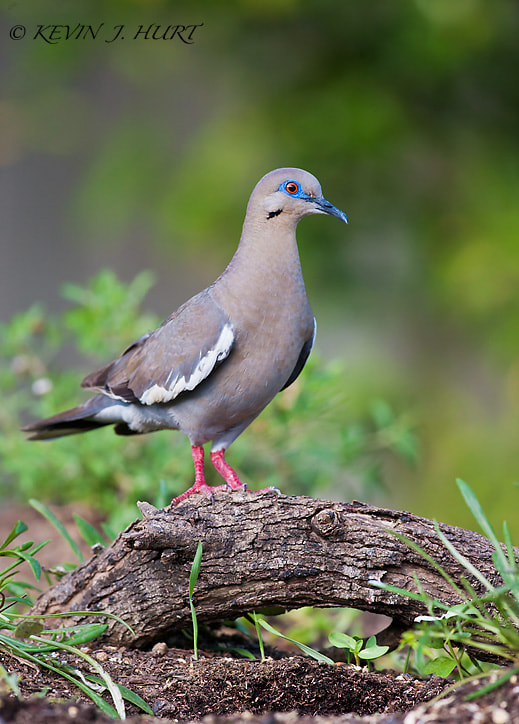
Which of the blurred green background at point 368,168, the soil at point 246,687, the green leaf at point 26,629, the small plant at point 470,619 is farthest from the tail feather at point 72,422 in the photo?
the blurred green background at point 368,168

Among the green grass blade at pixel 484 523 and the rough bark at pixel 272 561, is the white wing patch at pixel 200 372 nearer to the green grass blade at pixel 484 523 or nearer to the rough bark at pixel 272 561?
the rough bark at pixel 272 561

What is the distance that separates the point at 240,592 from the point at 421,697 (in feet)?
2.13

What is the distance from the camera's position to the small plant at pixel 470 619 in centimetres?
206

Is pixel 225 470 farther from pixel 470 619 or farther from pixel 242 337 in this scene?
pixel 470 619

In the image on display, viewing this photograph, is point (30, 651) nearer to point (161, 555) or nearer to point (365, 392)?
point (161, 555)

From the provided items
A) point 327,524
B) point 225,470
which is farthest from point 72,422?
point 327,524

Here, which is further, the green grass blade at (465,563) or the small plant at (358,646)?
the small plant at (358,646)

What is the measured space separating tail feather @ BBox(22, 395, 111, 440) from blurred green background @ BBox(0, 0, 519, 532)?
2522 mm

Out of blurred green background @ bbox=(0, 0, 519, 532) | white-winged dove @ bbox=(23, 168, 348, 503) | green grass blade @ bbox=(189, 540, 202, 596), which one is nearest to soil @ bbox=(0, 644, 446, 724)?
green grass blade @ bbox=(189, 540, 202, 596)

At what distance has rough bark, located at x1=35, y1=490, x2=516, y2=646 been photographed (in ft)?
8.57

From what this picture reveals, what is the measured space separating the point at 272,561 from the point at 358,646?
0.40 m

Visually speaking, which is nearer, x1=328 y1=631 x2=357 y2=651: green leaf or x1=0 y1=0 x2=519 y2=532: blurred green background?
x1=328 y1=631 x2=357 y2=651: green leaf

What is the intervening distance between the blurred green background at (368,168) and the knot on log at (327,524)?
11.0ft

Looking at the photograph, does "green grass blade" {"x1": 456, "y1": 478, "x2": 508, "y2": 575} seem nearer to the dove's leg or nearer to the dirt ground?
the dirt ground
